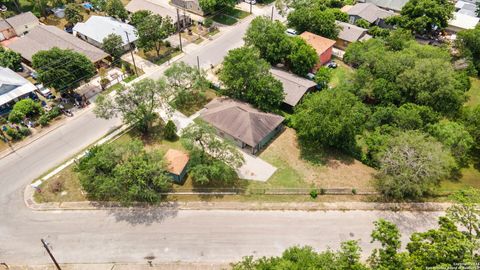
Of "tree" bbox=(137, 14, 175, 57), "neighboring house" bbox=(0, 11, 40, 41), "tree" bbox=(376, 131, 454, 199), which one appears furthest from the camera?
"neighboring house" bbox=(0, 11, 40, 41)

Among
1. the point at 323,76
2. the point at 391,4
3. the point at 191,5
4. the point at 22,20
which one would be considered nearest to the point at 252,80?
the point at 323,76

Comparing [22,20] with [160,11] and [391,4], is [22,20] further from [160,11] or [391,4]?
[391,4]

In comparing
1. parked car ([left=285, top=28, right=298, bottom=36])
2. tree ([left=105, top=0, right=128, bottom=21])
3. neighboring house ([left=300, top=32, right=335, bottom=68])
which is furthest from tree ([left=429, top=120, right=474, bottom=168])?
tree ([left=105, top=0, right=128, bottom=21])

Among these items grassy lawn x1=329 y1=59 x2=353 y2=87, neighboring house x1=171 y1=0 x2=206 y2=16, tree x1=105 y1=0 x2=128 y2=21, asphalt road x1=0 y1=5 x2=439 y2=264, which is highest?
tree x1=105 y1=0 x2=128 y2=21

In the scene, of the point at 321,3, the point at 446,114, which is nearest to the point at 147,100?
the point at 446,114

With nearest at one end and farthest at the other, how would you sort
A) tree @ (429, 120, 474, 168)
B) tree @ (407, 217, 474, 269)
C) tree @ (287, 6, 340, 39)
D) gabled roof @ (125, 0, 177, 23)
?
tree @ (407, 217, 474, 269) → tree @ (429, 120, 474, 168) → tree @ (287, 6, 340, 39) → gabled roof @ (125, 0, 177, 23)

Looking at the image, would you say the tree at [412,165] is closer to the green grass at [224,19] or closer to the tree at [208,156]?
the tree at [208,156]

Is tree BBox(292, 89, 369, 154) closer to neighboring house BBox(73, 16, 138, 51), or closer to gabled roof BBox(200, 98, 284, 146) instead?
gabled roof BBox(200, 98, 284, 146)
